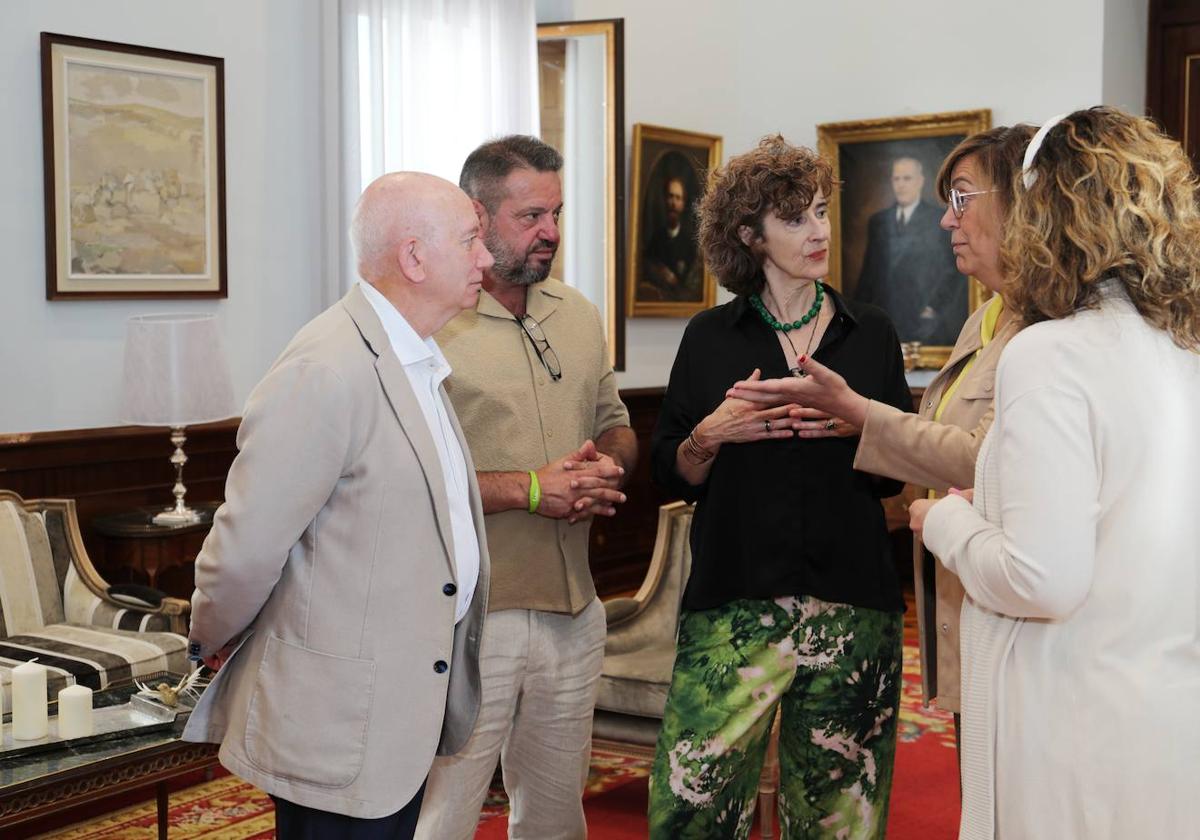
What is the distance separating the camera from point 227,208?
6027 mm

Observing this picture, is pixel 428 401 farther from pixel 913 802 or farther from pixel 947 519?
pixel 913 802

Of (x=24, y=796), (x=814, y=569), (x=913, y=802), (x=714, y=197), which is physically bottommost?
(x=913, y=802)

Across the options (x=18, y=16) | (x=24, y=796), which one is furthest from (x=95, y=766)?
(x=18, y=16)

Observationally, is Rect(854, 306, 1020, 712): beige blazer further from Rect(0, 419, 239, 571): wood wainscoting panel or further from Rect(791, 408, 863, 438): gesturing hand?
Rect(0, 419, 239, 571): wood wainscoting panel

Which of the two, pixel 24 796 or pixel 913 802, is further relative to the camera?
pixel 913 802

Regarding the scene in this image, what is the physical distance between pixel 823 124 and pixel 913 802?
4.84 metres

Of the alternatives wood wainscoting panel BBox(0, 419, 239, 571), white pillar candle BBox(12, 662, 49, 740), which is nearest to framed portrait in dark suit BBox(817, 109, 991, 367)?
wood wainscoting panel BBox(0, 419, 239, 571)

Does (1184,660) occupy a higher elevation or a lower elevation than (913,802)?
higher

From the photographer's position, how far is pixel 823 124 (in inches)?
326

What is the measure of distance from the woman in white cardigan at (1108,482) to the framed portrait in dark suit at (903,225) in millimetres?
5888

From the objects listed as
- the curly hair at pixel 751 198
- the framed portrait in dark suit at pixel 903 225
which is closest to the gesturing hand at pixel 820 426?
the curly hair at pixel 751 198

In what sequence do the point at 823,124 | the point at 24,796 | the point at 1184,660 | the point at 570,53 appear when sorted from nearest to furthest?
the point at 1184,660, the point at 24,796, the point at 570,53, the point at 823,124

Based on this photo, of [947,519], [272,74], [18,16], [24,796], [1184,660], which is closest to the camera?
[1184,660]

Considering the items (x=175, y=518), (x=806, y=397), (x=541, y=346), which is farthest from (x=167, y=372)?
(x=806, y=397)
